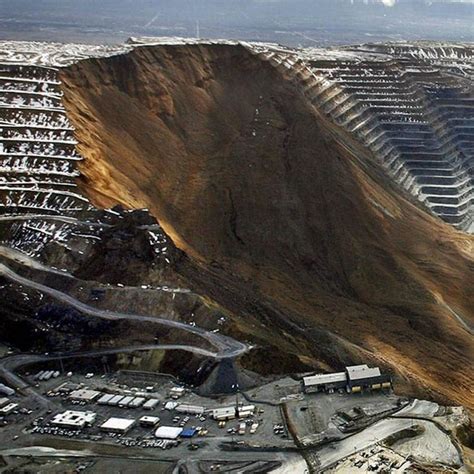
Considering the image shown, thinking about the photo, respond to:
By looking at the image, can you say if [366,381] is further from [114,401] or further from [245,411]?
[114,401]

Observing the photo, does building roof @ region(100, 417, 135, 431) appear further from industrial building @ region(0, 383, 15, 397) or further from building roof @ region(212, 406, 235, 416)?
industrial building @ region(0, 383, 15, 397)

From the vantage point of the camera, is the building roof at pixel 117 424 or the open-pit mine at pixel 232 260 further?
the building roof at pixel 117 424

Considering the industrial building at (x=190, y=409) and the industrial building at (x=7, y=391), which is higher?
the industrial building at (x=190, y=409)

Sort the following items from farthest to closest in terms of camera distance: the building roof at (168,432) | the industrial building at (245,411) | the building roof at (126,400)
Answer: the building roof at (126,400) < the industrial building at (245,411) < the building roof at (168,432)

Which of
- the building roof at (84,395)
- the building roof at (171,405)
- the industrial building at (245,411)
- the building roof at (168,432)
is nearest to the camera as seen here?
the building roof at (168,432)

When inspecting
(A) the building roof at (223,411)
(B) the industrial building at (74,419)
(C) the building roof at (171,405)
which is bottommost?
(B) the industrial building at (74,419)

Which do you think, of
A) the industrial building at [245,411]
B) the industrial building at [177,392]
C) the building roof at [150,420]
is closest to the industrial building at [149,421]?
the building roof at [150,420]

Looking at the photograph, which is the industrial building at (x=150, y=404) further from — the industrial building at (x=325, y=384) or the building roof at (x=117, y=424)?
the industrial building at (x=325, y=384)

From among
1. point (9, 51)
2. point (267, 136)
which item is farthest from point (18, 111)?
point (267, 136)
